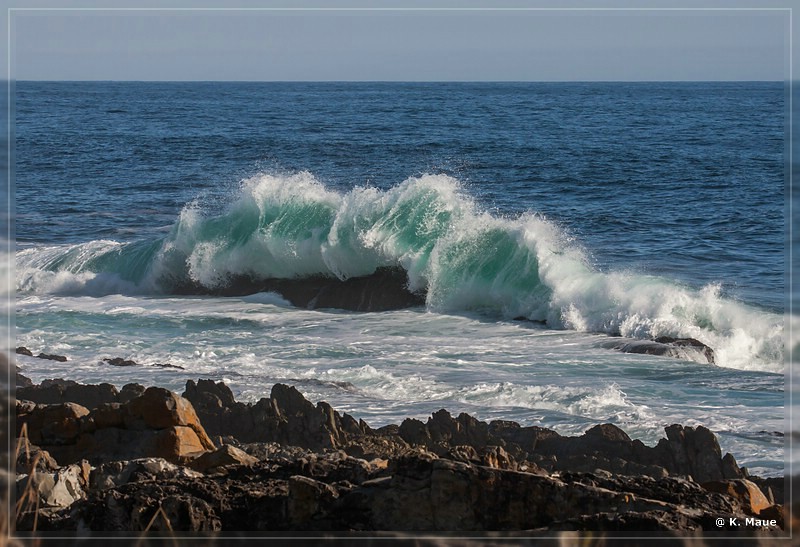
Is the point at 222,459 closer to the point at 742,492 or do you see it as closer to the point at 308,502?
the point at 308,502

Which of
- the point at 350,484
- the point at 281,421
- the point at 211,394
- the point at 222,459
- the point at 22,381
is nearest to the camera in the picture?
the point at 350,484

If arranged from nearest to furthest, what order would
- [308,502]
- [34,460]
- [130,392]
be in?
[308,502], [34,460], [130,392]

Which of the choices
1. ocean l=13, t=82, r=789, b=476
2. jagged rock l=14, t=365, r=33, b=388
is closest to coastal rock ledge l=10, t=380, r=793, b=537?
ocean l=13, t=82, r=789, b=476

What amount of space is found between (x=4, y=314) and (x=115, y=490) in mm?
3411

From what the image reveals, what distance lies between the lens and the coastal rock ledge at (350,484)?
14.7ft

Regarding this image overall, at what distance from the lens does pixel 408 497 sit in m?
4.60

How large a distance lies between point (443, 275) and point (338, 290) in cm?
143

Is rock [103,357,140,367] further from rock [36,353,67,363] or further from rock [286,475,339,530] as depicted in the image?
rock [286,475,339,530]

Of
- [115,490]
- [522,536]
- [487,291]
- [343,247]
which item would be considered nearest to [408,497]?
[522,536]

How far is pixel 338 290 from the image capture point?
14641mm

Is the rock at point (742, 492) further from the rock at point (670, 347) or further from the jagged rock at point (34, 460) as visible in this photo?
the rock at point (670, 347)

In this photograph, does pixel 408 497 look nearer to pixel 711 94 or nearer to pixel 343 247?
pixel 343 247

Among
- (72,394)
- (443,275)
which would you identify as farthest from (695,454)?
(443,275)

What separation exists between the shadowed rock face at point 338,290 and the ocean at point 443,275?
0.54 ft
